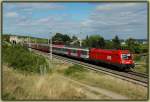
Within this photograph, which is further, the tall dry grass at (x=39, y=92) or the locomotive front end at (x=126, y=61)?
the locomotive front end at (x=126, y=61)

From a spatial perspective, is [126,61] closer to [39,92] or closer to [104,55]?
[104,55]

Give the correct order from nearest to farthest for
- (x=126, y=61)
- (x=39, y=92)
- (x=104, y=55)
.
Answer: (x=39, y=92), (x=126, y=61), (x=104, y=55)

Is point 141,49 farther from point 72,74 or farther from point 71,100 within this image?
point 71,100

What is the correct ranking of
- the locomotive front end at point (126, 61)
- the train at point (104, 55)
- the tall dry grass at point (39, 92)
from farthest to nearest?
the train at point (104, 55)
the locomotive front end at point (126, 61)
the tall dry grass at point (39, 92)

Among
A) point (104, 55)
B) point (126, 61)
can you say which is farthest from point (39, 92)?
point (104, 55)

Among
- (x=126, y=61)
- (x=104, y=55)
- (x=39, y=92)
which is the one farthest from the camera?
(x=104, y=55)

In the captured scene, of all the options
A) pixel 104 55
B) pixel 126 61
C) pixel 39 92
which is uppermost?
pixel 104 55

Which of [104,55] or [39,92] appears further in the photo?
[104,55]

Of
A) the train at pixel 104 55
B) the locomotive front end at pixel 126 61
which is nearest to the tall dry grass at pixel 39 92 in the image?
the locomotive front end at pixel 126 61

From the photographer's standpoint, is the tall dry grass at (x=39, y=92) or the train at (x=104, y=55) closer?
the tall dry grass at (x=39, y=92)

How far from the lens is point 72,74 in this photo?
1169 inches

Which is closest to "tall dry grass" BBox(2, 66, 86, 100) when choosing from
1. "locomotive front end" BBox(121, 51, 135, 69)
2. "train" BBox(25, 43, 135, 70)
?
"locomotive front end" BBox(121, 51, 135, 69)

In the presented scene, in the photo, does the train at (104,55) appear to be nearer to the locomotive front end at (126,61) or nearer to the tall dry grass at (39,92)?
the locomotive front end at (126,61)

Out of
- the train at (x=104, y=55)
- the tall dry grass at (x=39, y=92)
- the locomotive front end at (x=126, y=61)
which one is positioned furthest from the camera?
the train at (x=104, y=55)
